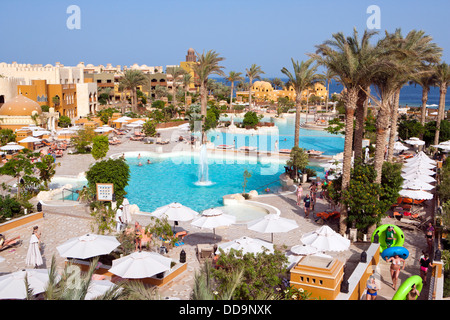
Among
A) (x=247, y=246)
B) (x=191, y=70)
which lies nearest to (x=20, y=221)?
(x=247, y=246)

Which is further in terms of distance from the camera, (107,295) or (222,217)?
(222,217)

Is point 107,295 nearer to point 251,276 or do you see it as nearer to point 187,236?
point 251,276

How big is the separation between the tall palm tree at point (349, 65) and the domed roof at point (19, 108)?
35.8 metres

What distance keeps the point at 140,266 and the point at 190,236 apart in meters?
5.37

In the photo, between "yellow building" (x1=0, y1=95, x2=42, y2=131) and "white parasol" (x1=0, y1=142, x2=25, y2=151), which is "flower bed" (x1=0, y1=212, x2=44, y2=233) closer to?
"white parasol" (x1=0, y1=142, x2=25, y2=151)

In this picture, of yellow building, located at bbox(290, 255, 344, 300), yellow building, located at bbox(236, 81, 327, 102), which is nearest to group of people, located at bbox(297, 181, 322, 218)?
yellow building, located at bbox(290, 255, 344, 300)

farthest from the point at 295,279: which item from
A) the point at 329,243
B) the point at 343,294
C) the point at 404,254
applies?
the point at 404,254

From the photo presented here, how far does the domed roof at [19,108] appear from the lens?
43.0 m

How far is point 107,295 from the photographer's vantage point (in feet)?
22.9

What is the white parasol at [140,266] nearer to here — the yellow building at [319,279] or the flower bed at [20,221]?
the yellow building at [319,279]

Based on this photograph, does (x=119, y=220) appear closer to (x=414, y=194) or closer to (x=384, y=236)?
(x=384, y=236)

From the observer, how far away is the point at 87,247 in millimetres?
11836

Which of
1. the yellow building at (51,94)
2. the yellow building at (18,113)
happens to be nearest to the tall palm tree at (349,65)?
→ the yellow building at (18,113)
